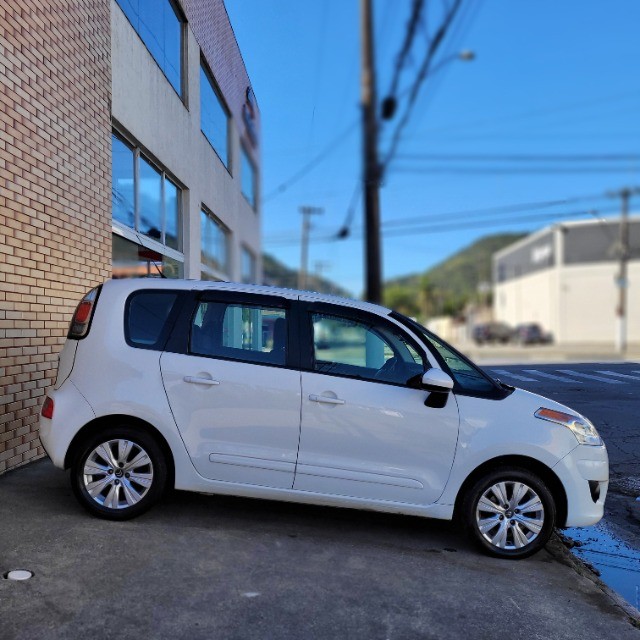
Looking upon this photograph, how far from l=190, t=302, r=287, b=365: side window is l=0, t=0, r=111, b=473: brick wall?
2033 millimetres

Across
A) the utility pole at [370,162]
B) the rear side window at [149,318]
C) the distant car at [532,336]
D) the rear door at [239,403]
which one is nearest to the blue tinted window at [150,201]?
the utility pole at [370,162]

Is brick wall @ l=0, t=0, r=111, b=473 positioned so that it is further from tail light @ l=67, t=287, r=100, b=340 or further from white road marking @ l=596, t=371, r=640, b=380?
white road marking @ l=596, t=371, r=640, b=380

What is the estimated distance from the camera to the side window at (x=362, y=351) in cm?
440

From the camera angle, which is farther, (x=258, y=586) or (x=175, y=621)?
(x=258, y=586)

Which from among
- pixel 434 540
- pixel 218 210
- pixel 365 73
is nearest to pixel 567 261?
pixel 218 210

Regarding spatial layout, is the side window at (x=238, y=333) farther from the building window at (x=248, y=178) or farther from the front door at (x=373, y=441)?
the building window at (x=248, y=178)

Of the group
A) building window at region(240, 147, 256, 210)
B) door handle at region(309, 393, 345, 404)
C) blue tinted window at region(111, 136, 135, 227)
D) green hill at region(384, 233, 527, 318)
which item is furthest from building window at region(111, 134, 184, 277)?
green hill at region(384, 233, 527, 318)

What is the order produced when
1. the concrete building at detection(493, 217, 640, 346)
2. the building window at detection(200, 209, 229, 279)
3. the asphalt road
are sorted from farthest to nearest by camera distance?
the concrete building at detection(493, 217, 640, 346) < the building window at detection(200, 209, 229, 279) < the asphalt road

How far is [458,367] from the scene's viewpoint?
4.57 meters

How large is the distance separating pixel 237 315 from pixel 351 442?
129 centimetres

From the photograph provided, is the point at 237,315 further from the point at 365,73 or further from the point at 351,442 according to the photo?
the point at 365,73

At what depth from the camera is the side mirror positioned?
407 cm

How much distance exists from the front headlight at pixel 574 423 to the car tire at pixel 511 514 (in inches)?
16.8

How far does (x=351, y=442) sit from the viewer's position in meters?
4.23
